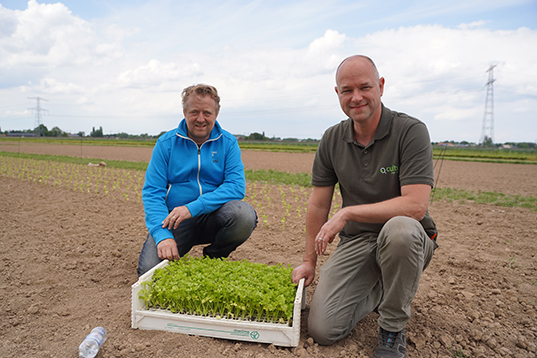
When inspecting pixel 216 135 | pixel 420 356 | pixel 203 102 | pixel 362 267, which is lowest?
pixel 420 356

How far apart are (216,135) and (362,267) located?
5.75ft

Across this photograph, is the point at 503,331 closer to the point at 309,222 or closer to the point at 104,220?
the point at 309,222

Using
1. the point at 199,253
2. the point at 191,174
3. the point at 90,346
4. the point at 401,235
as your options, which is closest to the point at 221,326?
the point at 90,346

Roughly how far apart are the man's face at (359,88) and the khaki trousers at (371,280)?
31.0 inches

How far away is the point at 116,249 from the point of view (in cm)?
440

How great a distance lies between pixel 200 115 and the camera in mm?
3141

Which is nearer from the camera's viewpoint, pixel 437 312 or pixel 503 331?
pixel 503 331

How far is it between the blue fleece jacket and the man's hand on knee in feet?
0.82

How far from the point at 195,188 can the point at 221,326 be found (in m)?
1.36

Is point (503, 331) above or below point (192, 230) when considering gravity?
below

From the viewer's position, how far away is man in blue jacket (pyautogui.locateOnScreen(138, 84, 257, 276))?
310 cm

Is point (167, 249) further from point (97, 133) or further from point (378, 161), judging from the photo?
point (97, 133)

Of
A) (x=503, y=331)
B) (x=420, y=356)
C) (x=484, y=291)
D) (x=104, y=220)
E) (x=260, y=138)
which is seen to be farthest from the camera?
(x=260, y=138)

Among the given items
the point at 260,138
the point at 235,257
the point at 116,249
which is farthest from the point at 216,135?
the point at 260,138
